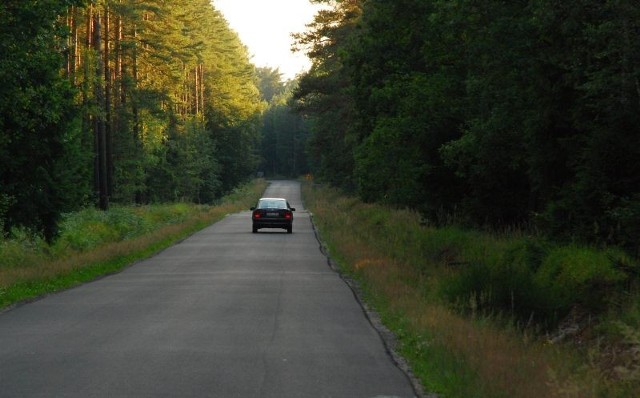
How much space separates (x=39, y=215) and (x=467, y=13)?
1745 centimetres

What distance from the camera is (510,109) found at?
809 inches

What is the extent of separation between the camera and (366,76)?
109ft

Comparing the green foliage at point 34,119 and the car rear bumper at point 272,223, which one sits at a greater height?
the green foliage at point 34,119

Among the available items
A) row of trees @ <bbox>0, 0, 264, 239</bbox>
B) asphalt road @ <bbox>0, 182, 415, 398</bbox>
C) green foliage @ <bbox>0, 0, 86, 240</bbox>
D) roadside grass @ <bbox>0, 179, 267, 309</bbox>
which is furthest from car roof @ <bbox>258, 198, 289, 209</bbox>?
asphalt road @ <bbox>0, 182, 415, 398</bbox>

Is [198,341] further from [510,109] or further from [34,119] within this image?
[34,119]

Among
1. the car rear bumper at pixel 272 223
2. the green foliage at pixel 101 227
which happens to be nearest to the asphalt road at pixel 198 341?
the green foliage at pixel 101 227

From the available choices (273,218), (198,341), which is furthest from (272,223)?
(198,341)

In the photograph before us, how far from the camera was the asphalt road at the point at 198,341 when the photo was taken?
9.33 metres

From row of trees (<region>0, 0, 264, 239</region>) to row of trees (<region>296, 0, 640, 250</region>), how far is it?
33.1 ft

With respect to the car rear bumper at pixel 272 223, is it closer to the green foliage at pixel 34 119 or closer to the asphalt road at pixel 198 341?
the green foliage at pixel 34 119

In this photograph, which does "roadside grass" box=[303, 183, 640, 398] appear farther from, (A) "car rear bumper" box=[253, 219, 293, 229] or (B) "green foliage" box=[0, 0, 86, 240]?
(A) "car rear bumper" box=[253, 219, 293, 229]

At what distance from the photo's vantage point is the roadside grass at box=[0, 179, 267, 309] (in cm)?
2166

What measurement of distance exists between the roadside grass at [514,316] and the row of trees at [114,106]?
9821mm

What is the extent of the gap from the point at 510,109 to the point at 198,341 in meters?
10.7
